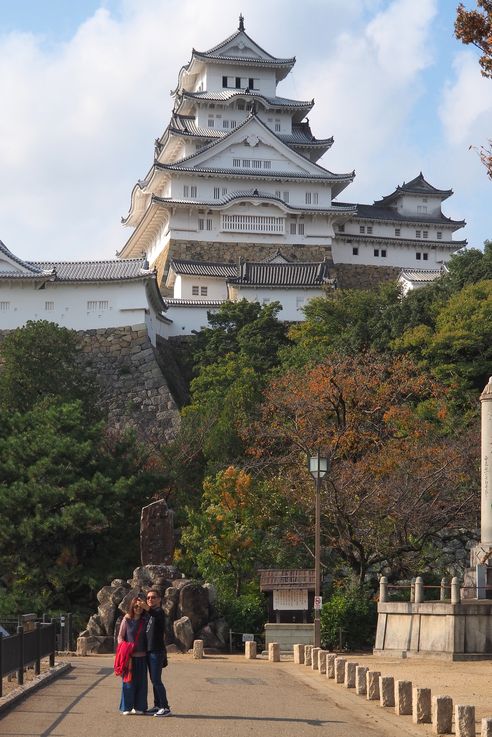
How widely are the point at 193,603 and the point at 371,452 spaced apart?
840 centimetres

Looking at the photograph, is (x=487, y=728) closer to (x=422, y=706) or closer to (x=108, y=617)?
(x=422, y=706)

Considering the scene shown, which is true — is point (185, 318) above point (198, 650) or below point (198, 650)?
above

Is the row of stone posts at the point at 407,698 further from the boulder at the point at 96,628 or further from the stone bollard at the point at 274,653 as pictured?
the boulder at the point at 96,628

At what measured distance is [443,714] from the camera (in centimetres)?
1290

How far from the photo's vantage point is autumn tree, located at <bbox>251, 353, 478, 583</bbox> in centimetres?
2908

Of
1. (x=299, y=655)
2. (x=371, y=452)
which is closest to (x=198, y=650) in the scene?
(x=299, y=655)

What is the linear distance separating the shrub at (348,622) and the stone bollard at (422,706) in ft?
40.3

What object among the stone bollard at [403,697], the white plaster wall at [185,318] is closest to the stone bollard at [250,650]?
the stone bollard at [403,697]

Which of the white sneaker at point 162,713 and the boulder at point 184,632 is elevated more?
the white sneaker at point 162,713

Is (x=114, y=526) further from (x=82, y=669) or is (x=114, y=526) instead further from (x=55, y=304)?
(x=55, y=304)

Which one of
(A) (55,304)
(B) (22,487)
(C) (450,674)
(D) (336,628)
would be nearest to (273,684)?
(C) (450,674)

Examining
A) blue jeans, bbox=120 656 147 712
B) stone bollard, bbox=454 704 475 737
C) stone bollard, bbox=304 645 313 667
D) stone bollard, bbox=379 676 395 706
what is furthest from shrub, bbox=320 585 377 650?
stone bollard, bbox=454 704 475 737

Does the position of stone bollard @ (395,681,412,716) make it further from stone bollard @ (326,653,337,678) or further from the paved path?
stone bollard @ (326,653,337,678)

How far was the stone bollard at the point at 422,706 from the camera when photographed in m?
13.7
